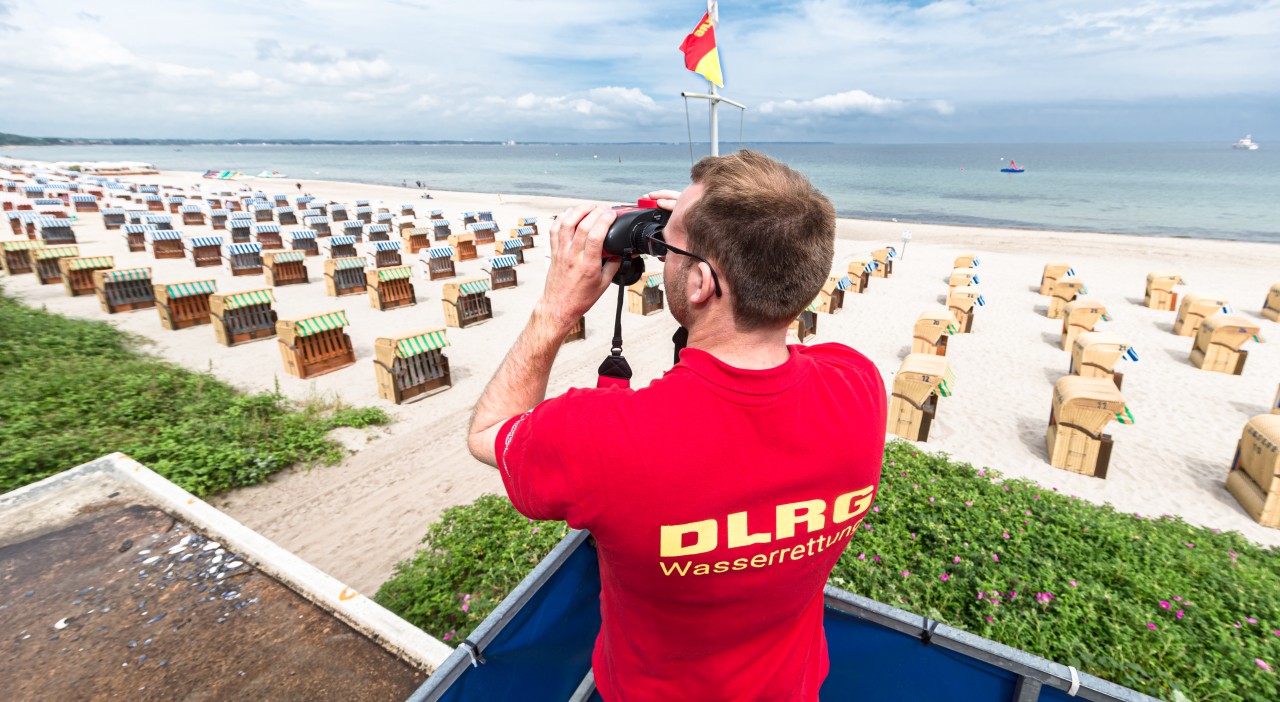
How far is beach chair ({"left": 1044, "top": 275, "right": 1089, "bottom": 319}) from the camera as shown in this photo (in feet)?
52.7

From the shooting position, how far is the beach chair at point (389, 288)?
1559 cm

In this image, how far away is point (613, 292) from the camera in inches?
777

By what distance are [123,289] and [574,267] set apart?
18709mm

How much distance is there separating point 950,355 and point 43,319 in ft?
65.2

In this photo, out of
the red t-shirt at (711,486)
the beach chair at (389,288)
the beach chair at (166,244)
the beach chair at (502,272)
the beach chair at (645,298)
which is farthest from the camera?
the beach chair at (166,244)

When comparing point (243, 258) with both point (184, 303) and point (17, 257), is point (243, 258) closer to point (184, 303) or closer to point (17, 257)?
point (17, 257)

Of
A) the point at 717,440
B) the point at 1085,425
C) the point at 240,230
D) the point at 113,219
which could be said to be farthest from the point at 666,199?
the point at 113,219

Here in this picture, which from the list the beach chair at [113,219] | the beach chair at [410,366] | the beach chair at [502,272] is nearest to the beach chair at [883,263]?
the beach chair at [502,272]

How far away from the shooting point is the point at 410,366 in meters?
10.3

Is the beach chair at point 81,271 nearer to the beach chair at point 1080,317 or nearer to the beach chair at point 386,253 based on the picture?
the beach chair at point 386,253

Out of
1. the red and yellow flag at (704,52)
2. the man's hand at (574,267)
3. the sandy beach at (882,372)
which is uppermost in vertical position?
the red and yellow flag at (704,52)

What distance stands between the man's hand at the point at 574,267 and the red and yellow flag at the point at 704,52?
7659mm

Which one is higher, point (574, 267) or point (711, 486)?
point (574, 267)

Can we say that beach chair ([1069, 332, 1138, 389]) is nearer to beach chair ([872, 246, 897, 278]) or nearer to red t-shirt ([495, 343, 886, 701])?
beach chair ([872, 246, 897, 278])
